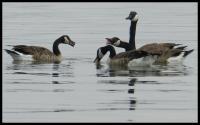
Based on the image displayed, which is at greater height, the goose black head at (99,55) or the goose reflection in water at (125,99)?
the goose black head at (99,55)

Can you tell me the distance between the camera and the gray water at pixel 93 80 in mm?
17859

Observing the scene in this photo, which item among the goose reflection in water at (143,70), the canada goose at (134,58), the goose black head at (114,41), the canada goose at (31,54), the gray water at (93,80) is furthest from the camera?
the goose black head at (114,41)

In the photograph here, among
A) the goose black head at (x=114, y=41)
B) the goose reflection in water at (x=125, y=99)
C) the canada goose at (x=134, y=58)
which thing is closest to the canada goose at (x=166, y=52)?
the canada goose at (x=134, y=58)

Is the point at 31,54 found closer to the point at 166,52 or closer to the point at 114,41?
the point at 114,41

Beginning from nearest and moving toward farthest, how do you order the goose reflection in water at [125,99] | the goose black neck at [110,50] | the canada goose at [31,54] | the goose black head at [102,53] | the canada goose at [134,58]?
the goose reflection in water at [125,99] < the canada goose at [134,58] < the goose black head at [102,53] < the goose black neck at [110,50] < the canada goose at [31,54]

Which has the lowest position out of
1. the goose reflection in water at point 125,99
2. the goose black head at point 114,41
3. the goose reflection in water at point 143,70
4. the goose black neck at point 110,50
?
the goose reflection in water at point 125,99

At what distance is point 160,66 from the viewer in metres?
26.3

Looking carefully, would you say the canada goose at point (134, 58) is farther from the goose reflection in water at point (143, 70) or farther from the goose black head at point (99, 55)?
the goose black head at point (99, 55)

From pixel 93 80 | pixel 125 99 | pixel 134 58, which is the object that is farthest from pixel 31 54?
pixel 125 99

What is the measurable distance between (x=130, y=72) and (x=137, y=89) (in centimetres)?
381

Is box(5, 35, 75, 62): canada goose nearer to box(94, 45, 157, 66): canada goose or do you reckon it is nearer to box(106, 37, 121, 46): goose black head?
box(106, 37, 121, 46): goose black head

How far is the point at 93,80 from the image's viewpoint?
2289cm

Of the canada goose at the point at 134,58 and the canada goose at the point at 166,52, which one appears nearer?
the canada goose at the point at 134,58

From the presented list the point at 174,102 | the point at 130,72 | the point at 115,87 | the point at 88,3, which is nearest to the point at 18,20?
the point at 88,3
